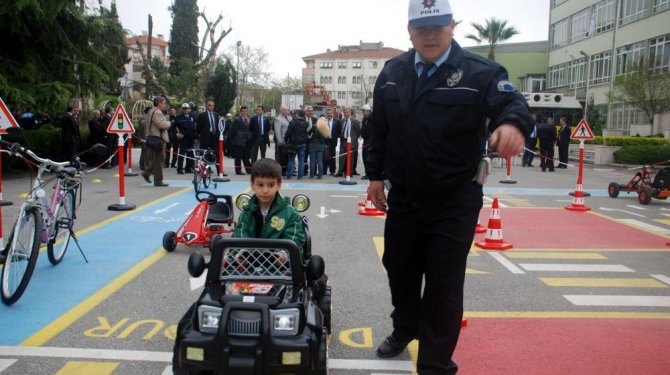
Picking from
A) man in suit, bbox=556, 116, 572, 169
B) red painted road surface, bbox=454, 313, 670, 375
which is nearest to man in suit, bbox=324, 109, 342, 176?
man in suit, bbox=556, 116, 572, 169

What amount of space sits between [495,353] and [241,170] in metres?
14.6

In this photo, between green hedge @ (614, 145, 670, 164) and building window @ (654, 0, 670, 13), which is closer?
green hedge @ (614, 145, 670, 164)

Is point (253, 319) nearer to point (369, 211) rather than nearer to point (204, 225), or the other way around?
point (204, 225)

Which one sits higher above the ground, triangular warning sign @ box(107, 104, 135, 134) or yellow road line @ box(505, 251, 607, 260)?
triangular warning sign @ box(107, 104, 135, 134)

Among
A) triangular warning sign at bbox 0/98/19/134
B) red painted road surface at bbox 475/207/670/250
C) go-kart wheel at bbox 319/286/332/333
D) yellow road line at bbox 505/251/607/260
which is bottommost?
yellow road line at bbox 505/251/607/260

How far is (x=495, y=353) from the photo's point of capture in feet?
13.5

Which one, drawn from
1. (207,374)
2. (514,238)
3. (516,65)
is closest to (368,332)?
(207,374)

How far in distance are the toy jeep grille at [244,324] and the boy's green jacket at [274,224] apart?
95 centimetres

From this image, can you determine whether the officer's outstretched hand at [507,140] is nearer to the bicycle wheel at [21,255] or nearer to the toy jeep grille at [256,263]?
the toy jeep grille at [256,263]

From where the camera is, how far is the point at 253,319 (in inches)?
116

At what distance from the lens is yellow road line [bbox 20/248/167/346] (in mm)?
4238

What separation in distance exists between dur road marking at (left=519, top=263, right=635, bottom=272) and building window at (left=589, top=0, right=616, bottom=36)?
4068 centimetres

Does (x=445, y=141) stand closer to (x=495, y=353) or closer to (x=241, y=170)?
(x=495, y=353)

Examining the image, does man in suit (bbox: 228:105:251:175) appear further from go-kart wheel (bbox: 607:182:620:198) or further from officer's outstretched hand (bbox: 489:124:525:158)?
officer's outstretched hand (bbox: 489:124:525:158)
